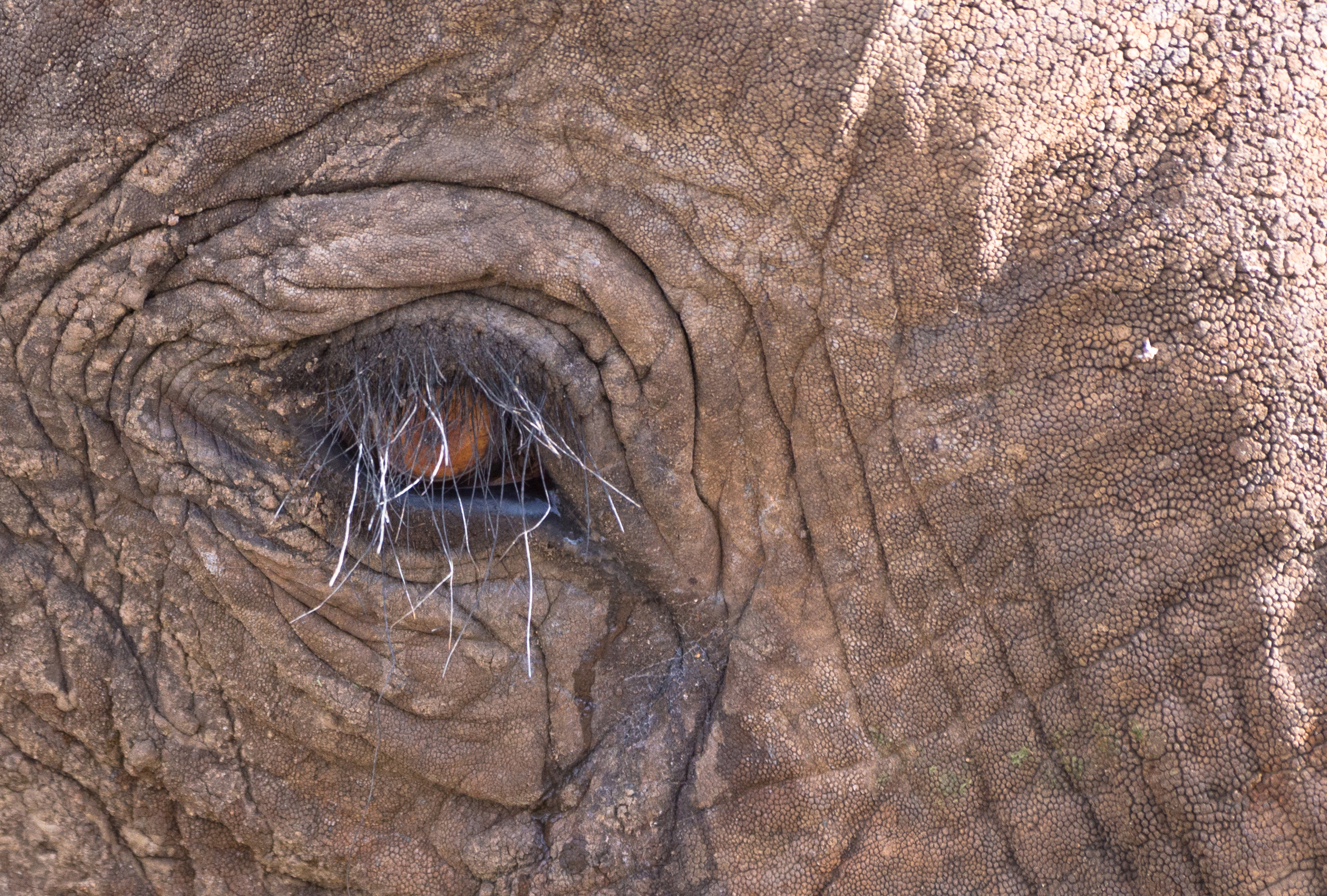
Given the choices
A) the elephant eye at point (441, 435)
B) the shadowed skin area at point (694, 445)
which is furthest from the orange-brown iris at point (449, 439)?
the shadowed skin area at point (694, 445)

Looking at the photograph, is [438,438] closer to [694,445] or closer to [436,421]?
[436,421]

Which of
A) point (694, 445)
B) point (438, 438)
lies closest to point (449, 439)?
point (438, 438)

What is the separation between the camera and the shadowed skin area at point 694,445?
6.77ft

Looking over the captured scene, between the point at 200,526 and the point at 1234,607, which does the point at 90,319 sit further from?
the point at 1234,607

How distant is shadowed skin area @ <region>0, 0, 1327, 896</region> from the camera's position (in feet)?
Answer: 6.77

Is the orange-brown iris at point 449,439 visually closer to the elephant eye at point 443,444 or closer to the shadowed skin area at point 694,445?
the elephant eye at point 443,444

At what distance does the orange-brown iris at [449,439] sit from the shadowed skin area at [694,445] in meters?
0.13

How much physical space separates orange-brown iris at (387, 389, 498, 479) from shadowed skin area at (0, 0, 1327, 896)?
0.13 m

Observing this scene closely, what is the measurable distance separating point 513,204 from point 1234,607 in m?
1.57

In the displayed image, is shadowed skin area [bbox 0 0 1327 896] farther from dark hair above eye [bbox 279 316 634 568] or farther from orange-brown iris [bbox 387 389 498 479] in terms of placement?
orange-brown iris [bbox 387 389 498 479]

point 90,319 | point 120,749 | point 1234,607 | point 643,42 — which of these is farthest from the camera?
point 120,749

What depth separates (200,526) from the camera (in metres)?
2.44

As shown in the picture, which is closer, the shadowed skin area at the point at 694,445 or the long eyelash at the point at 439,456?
the shadowed skin area at the point at 694,445

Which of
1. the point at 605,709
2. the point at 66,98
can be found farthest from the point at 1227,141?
the point at 66,98
